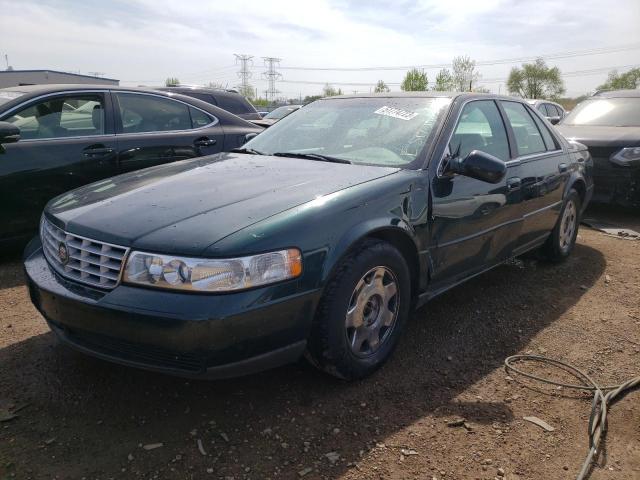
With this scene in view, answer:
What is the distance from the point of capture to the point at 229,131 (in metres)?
5.74

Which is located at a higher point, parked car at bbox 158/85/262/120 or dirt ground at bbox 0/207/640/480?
parked car at bbox 158/85/262/120

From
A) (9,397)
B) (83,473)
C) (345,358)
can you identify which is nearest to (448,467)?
(345,358)

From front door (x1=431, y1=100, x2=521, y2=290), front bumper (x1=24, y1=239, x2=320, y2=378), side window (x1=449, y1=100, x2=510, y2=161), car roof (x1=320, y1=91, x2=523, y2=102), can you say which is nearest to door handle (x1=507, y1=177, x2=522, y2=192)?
front door (x1=431, y1=100, x2=521, y2=290)

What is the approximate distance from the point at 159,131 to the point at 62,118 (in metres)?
0.87

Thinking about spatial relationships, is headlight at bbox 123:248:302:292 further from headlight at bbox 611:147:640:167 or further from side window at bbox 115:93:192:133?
headlight at bbox 611:147:640:167

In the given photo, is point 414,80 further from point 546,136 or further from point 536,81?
point 546,136

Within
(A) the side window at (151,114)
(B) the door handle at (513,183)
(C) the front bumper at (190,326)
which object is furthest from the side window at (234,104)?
(C) the front bumper at (190,326)

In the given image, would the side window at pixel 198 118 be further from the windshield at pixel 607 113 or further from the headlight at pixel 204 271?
the windshield at pixel 607 113

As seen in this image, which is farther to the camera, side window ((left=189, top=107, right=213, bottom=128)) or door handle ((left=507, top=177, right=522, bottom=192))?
side window ((left=189, top=107, right=213, bottom=128))

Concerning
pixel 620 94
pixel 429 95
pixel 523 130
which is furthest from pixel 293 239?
pixel 620 94

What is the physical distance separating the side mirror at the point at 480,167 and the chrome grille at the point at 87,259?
74.9 inches

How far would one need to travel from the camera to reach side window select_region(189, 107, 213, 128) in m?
5.56

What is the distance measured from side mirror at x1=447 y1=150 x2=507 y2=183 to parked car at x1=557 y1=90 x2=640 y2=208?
4.31 metres

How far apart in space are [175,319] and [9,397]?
45.7 inches
